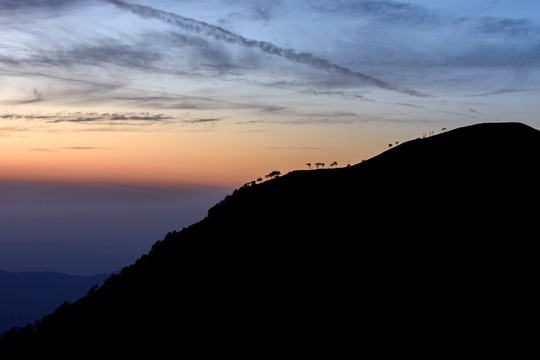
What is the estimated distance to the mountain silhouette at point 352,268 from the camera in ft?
140

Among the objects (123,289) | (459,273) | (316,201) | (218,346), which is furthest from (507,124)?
(123,289)

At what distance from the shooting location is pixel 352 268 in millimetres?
52844

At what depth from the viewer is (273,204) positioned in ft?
272

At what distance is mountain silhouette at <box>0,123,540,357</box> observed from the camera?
140ft

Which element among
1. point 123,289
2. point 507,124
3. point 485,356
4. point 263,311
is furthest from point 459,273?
point 123,289

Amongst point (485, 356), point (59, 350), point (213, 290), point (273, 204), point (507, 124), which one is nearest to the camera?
point (485, 356)

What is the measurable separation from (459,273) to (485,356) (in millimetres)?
11074

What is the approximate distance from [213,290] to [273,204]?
25.0 meters

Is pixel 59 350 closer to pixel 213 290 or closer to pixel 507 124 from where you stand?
pixel 213 290

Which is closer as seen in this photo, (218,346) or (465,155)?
(218,346)

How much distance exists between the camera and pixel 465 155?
6938 centimetres

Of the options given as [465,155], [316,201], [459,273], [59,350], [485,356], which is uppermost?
[465,155]

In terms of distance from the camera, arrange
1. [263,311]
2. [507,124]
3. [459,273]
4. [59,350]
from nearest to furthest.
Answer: [459,273]
[263,311]
[59,350]
[507,124]

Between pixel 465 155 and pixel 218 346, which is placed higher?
pixel 465 155
